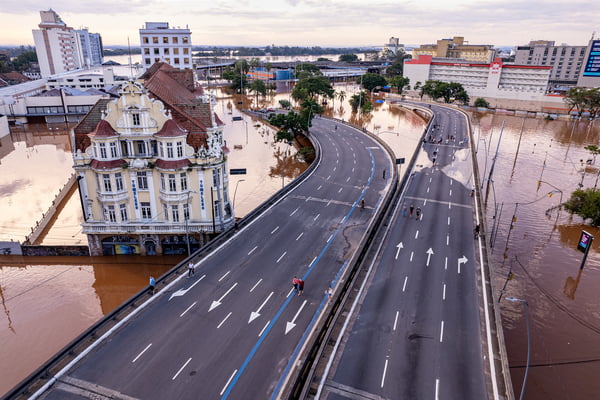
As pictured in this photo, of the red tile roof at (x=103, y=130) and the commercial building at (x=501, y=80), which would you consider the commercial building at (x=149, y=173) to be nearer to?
the red tile roof at (x=103, y=130)

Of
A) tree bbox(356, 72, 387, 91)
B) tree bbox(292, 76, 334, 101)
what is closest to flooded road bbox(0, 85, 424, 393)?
tree bbox(292, 76, 334, 101)

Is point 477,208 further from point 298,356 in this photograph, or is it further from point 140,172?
point 140,172

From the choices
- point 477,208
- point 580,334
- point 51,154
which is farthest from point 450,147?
point 51,154

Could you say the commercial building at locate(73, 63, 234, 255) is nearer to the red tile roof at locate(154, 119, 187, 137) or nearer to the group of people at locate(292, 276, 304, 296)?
the red tile roof at locate(154, 119, 187, 137)

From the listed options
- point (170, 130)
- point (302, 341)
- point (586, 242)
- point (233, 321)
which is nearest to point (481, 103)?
point (586, 242)

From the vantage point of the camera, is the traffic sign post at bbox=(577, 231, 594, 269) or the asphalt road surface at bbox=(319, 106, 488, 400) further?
the traffic sign post at bbox=(577, 231, 594, 269)
